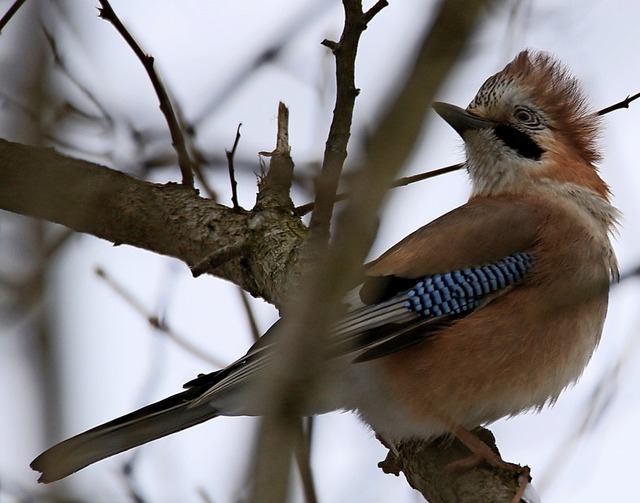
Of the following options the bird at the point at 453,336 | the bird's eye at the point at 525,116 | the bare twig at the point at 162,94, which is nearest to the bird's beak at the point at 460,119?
the bird's eye at the point at 525,116

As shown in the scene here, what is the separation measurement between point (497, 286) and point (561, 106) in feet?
6.53

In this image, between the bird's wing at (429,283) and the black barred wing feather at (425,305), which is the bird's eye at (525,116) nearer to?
the bird's wing at (429,283)

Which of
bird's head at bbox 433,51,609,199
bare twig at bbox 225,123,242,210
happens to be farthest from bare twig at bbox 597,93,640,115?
bare twig at bbox 225,123,242,210

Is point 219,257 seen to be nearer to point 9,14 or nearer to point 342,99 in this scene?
point 342,99

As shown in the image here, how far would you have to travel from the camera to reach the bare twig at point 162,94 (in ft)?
16.2

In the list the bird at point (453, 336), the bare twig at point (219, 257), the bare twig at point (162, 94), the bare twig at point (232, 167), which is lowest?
the bird at point (453, 336)

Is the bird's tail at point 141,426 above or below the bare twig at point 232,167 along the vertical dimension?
below

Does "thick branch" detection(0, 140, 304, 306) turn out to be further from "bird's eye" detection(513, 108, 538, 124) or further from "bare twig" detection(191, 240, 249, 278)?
"bird's eye" detection(513, 108, 538, 124)

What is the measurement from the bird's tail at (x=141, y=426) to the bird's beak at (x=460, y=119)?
2.67 meters

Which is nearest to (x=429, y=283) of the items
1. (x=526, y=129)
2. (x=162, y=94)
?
(x=526, y=129)

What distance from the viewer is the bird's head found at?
6344mm

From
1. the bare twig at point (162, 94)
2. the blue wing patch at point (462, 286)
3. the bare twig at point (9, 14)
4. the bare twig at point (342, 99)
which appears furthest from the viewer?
the blue wing patch at point (462, 286)

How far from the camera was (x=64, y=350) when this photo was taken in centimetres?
232

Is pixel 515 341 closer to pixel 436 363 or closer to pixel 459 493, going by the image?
pixel 436 363
